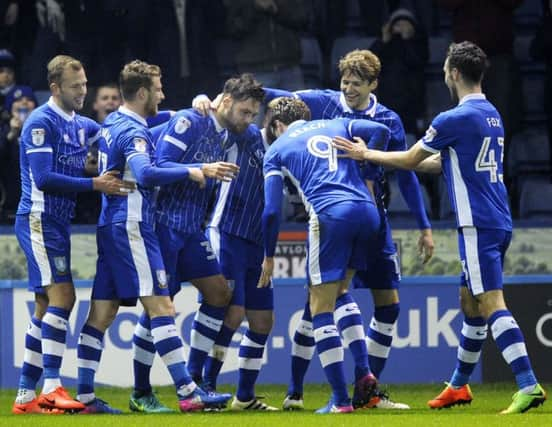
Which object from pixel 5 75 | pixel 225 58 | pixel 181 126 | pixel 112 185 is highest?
pixel 225 58

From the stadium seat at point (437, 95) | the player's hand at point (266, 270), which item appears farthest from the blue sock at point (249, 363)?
the stadium seat at point (437, 95)

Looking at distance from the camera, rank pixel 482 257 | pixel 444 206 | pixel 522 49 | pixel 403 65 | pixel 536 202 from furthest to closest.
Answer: pixel 522 49, pixel 403 65, pixel 536 202, pixel 444 206, pixel 482 257

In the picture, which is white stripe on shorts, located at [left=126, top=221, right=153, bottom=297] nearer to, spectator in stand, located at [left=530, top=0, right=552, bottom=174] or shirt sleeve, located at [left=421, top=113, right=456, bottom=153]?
shirt sleeve, located at [left=421, top=113, right=456, bottom=153]

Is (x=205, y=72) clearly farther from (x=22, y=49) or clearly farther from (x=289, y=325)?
(x=289, y=325)

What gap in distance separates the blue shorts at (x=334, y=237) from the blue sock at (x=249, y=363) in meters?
0.78

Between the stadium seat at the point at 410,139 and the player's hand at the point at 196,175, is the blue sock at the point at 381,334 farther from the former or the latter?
the stadium seat at the point at 410,139

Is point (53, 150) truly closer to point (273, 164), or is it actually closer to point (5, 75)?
point (273, 164)

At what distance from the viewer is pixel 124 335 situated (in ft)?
36.4

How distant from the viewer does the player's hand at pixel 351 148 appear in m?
8.55

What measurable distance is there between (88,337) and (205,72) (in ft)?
14.7

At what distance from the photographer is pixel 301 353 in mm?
9125

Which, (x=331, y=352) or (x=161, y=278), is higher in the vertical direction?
(x=161, y=278)

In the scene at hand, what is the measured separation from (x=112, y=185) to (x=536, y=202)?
5.08 m

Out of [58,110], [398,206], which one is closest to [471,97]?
[58,110]
